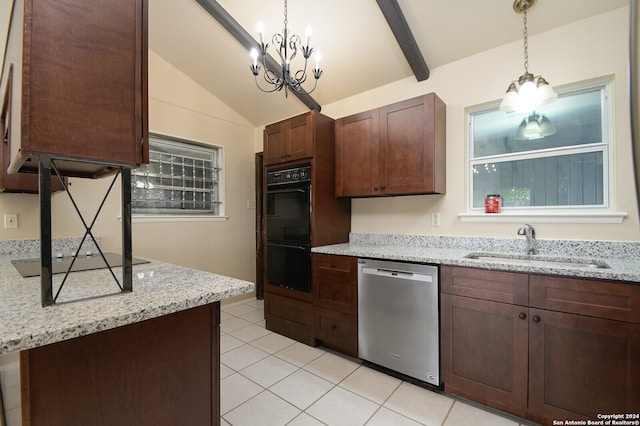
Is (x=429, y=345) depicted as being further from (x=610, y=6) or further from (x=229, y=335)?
(x=610, y=6)

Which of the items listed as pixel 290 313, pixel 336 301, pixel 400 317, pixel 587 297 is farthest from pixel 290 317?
pixel 587 297

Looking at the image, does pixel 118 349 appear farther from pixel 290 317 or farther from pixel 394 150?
pixel 394 150

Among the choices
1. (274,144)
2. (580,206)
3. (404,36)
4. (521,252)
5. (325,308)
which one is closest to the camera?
(580,206)

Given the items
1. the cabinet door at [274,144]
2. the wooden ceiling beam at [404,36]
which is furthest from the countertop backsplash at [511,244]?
the wooden ceiling beam at [404,36]

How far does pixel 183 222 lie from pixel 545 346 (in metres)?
3.41

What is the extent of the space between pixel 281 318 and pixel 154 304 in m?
2.19

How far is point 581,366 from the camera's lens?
1497 mm

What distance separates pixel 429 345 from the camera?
1.97 m

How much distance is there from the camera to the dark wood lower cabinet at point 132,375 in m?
0.75

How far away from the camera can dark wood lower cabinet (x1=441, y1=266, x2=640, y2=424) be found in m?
1.41

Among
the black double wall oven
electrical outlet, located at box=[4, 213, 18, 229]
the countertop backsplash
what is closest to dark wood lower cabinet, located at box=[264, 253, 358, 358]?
the black double wall oven

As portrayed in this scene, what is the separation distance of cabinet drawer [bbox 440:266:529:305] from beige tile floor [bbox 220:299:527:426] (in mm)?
709

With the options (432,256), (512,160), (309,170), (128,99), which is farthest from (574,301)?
(128,99)

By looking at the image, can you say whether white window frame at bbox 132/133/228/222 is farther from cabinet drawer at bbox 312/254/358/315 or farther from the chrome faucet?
the chrome faucet
